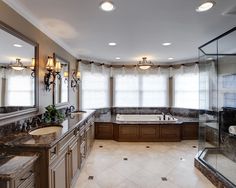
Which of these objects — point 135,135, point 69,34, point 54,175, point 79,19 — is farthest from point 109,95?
point 54,175

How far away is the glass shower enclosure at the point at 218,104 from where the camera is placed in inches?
127

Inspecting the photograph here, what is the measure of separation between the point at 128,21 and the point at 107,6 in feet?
1.84

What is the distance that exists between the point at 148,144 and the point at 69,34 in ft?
11.0

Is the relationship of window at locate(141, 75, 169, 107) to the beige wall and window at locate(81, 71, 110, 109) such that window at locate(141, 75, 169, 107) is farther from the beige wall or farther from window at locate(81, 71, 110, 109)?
the beige wall

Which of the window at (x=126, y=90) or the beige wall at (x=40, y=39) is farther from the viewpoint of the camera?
the window at (x=126, y=90)

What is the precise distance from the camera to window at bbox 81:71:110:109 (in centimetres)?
Result: 522

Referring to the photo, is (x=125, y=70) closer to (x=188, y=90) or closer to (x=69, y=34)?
(x=188, y=90)

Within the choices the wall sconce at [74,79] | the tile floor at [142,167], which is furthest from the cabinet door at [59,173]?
the wall sconce at [74,79]

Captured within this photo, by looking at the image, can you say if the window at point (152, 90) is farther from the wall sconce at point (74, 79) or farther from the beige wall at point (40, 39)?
the beige wall at point (40, 39)

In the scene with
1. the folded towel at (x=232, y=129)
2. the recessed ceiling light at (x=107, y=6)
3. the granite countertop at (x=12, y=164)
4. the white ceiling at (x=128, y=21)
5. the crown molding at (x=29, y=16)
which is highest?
the white ceiling at (x=128, y=21)

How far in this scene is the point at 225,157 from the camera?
10.7 feet

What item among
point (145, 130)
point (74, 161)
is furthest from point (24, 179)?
point (145, 130)

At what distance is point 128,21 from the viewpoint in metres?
2.56

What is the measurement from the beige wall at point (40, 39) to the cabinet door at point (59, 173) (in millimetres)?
1066
